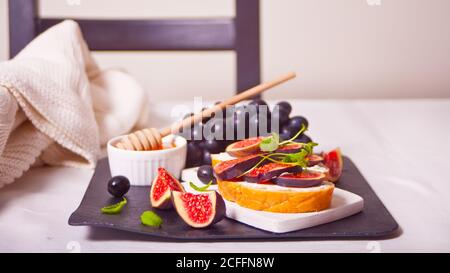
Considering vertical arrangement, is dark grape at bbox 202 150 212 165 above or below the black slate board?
below

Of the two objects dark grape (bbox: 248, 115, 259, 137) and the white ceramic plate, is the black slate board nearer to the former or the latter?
the white ceramic plate

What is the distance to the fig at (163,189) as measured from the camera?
1031mm

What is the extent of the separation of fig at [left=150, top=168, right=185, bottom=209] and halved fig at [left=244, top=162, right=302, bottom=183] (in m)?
0.13

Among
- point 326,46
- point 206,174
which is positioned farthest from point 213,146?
point 326,46

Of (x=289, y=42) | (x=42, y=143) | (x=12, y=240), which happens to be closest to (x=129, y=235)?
(x=12, y=240)

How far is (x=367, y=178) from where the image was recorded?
1.30 meters

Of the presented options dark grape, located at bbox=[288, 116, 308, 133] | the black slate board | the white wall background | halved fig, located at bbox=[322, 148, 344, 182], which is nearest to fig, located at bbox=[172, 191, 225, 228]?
the black slate board

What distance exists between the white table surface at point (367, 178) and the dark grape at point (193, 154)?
0.23 m

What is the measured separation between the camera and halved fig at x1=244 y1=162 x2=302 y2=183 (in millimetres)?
1019

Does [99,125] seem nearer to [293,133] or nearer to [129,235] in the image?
[293,133]

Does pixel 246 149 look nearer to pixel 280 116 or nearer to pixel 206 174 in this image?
pixel 206 174

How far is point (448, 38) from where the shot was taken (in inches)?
96.2

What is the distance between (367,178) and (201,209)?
19.2 inches
